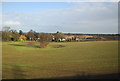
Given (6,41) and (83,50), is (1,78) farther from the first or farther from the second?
(83,50)

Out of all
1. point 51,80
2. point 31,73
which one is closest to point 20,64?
point 31,73

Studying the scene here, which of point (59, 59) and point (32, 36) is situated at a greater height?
point (32, 36)

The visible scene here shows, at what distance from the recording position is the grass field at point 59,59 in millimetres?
3354

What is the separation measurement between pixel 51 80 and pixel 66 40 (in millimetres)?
1106

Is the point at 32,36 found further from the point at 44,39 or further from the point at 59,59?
the point at 59,59

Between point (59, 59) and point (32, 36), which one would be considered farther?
point (32, 36)

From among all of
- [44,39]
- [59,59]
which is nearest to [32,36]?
[44,39]

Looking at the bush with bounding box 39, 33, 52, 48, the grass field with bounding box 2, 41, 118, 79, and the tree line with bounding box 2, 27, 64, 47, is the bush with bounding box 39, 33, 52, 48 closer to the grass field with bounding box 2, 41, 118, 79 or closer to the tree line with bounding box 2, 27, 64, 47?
the tree line with bounding box 2, 27, 64, 47

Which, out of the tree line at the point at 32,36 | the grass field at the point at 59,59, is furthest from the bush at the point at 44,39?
the grass field at the point at 59,59

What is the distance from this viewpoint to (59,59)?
3477mm

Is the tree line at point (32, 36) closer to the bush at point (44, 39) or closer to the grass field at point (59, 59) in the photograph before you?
the bush at point (44, 39)

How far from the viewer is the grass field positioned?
11.0 ft

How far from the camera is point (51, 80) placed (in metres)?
3.27

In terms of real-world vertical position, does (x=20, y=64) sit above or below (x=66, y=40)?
below
